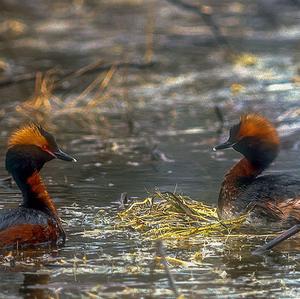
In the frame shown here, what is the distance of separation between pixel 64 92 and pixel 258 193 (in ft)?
22.1

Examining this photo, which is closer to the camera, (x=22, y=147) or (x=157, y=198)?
(x=22, y=147)

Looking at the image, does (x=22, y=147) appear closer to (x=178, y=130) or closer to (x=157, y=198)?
(x=157, y=198)

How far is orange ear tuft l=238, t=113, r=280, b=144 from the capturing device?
920 cm

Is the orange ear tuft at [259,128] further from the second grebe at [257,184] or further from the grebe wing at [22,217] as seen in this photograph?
the grebe wing at [22,217]

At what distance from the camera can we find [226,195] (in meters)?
8.98

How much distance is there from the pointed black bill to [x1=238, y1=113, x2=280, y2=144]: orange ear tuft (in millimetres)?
1733

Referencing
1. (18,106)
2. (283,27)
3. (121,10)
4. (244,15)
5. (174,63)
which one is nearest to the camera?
(18,106)

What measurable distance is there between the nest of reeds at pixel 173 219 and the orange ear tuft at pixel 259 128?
28.0 inches

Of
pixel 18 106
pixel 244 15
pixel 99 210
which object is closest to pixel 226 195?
pixel 99 210

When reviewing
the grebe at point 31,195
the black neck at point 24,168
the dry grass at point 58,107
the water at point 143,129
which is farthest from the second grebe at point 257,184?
the dry grass at point 58,107

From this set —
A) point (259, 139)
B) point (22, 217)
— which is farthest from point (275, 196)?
point (22, 217)

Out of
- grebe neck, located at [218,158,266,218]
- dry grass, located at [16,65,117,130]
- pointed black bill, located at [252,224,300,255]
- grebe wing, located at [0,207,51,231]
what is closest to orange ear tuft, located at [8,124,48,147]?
grebe wing, located at [0,207,51,231]

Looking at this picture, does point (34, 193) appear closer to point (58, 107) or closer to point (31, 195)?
point (31, 195)

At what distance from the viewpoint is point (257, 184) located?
8.95 meters
